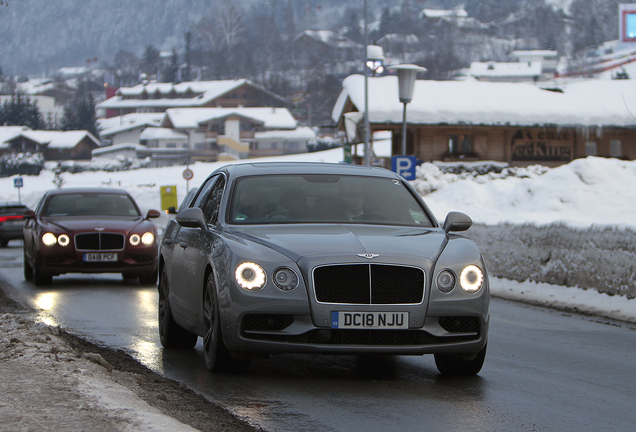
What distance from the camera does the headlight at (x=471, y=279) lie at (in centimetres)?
645

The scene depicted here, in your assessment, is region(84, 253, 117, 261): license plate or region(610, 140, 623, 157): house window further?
region(610, 140, 623, 157): house window

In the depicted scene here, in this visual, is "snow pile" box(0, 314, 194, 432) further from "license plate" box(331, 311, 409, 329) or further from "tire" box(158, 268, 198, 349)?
"license plate" box(331, 311, 409, 329)

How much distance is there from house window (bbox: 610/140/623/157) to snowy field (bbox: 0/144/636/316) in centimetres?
757

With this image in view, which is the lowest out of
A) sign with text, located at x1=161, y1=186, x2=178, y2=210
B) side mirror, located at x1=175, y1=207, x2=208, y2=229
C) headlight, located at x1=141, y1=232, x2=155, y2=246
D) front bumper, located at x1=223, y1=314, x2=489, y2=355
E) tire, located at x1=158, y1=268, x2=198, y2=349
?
sign with text, located at x1=161, y1=186, x2=178, y2=210

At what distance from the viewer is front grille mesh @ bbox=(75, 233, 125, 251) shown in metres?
14.7

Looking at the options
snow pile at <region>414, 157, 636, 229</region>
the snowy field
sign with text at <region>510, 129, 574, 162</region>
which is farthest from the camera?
sign with text at <region>510, 129, 574, 162</region>

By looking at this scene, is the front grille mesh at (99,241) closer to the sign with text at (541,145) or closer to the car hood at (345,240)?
the car hood at (345,240)

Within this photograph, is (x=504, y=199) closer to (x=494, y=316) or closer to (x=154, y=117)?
(x=494, y=316)

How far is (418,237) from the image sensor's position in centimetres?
682

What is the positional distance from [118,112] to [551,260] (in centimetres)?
16258

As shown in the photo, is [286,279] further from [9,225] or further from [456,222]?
[9,225]

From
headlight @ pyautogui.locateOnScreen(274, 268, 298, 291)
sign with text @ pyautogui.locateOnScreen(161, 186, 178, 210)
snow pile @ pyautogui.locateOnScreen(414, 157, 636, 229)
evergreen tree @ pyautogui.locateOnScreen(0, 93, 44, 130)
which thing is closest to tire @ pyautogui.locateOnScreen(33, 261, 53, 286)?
snow pile @ pyautogui.locateOnScreen(414, 157, 636, 229)

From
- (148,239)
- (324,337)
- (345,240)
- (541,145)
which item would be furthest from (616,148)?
(324,337)

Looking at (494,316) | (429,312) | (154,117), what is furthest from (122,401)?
(154,117)
